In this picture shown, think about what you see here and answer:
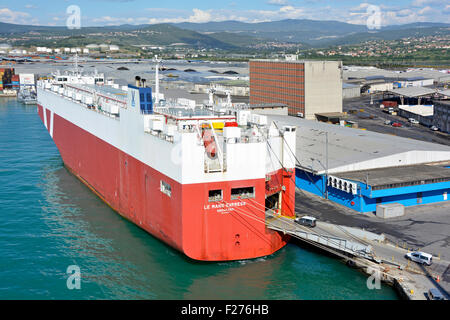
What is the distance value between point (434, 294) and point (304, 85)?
1835 inches

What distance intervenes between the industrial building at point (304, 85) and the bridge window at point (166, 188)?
137ft

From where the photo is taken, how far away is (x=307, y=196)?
33.6m

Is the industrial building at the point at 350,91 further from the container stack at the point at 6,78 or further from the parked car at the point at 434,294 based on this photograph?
the parked car at the point at 434,294

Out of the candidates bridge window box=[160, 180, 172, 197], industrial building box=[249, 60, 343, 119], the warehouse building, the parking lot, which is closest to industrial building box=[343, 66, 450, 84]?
the warehouse building

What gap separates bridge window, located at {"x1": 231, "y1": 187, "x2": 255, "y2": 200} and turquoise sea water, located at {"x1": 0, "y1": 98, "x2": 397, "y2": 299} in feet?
9.89

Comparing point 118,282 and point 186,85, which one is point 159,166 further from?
point 186,85

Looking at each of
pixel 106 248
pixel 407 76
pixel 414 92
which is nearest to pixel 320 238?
pixel 106 248

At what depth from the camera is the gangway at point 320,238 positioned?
72.1 feet

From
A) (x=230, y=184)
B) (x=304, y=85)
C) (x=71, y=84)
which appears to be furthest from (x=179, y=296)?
(x=304, y=85)

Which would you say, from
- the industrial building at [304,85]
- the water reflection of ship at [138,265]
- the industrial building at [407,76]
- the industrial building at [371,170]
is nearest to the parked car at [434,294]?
the water reflection of ship at [138,265]

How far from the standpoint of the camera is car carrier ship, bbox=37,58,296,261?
71.7 feet

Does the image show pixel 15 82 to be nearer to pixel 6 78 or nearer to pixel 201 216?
pixel 6 78

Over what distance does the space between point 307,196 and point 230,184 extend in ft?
41.5

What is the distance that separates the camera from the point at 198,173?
21641 mm
